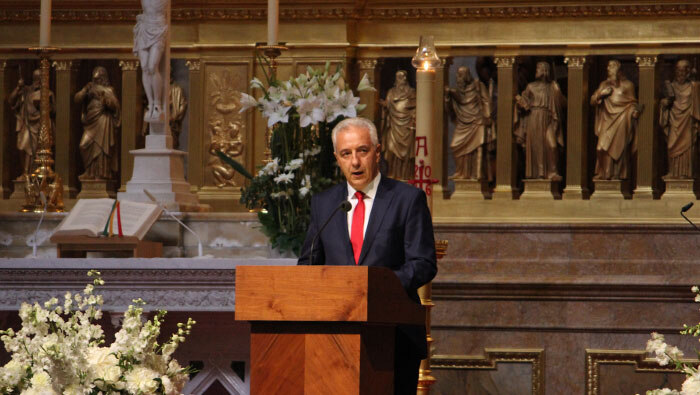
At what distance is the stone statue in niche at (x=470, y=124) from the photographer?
11617mm

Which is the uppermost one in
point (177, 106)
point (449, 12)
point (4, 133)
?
point (449, 12)

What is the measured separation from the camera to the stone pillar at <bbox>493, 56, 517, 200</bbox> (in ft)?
37.7

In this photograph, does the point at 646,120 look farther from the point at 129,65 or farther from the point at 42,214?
the point at 42,214

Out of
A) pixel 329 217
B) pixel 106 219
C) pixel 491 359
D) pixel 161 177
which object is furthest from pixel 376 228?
pixel 491 359

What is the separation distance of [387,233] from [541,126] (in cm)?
750

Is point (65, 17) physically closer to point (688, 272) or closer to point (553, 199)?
point (553, 199)

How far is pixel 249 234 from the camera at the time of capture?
6816 millimetres

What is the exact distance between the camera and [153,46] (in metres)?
7.00

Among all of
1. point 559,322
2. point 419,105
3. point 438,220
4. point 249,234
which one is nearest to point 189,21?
point 438,220

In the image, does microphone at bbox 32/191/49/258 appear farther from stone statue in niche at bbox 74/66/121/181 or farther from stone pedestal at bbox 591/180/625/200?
stone pedestal at bbox 591/180/625/200

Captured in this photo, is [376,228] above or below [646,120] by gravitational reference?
below

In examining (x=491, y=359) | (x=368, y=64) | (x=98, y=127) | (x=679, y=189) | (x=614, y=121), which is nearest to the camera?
(x=491, y=359)

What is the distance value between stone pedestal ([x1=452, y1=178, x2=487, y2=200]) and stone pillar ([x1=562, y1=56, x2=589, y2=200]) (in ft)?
2.46

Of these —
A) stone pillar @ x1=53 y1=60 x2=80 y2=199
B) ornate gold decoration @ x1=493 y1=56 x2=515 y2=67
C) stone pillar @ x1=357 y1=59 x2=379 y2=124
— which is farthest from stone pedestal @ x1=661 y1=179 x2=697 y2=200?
stone pillar @ x1=53 y1=60 x2=80 y2=199
